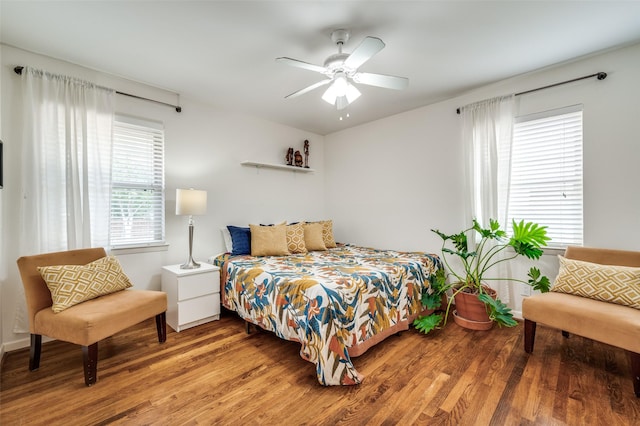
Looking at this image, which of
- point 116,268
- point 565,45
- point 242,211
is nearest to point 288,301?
point 116,268

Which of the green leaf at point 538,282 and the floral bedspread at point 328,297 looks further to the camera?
the green leaf at point 538,282

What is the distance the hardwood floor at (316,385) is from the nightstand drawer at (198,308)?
0.22 m

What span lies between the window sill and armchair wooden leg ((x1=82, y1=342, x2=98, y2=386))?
3.67 ft

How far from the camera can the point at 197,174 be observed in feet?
10.9

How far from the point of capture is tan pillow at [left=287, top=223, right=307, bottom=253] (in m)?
3.41

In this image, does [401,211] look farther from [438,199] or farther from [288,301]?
[288,301]

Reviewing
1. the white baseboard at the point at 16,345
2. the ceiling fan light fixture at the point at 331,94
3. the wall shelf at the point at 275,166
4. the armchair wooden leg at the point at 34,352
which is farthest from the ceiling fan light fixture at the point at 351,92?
the white baseboard at the point at 16,345

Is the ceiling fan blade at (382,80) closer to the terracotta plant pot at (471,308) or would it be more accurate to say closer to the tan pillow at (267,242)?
the tan pillow at (267,242)

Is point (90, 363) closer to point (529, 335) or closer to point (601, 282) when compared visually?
point (529, 335)

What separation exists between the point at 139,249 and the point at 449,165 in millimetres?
3629

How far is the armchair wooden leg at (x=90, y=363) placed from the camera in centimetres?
175

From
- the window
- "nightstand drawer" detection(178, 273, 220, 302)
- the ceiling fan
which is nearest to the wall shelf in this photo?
the window

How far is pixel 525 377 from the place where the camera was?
184 cm

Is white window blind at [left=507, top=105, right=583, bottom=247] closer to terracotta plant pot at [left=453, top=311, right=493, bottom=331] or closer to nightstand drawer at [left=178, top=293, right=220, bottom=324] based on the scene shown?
terracotta plant pot at [left=453, top=311, right=493, bottom=331]
